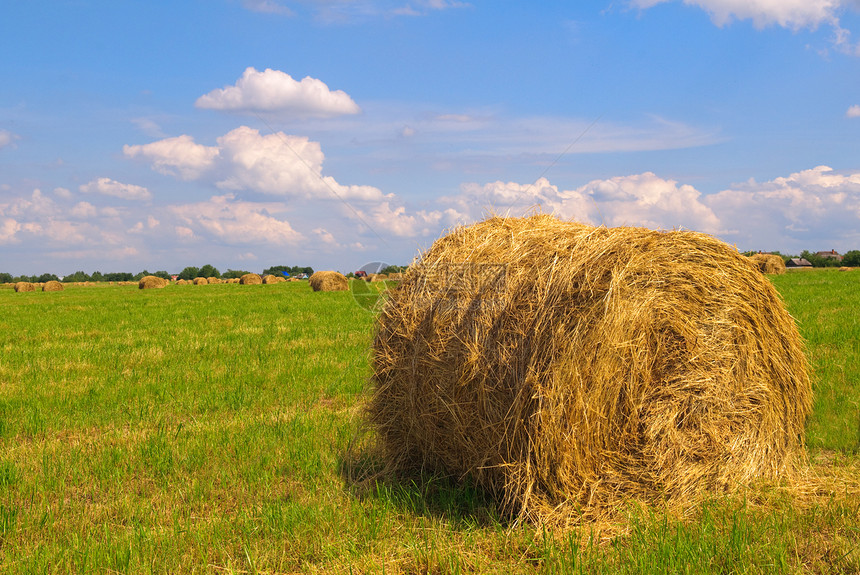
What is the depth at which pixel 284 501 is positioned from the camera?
534 centimetres

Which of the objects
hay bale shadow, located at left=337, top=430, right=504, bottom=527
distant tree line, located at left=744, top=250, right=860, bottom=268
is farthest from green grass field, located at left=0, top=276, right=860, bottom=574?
distant tree line, located at left=744, top=250, right=860, bottom=268

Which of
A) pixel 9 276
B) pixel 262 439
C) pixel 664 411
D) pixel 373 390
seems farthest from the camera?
pixel 9 276

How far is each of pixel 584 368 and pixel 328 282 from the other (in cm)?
2803

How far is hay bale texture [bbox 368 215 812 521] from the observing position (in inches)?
188

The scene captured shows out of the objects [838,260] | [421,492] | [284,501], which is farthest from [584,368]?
[838,260]

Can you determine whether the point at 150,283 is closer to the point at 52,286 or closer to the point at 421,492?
the point at 52,286

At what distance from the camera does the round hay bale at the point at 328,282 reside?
3191cm

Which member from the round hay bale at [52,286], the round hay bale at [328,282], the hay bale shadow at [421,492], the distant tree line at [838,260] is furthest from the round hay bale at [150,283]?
the distant tree line at [838,260]

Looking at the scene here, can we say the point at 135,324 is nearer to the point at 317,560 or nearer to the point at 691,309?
the point at 317,560

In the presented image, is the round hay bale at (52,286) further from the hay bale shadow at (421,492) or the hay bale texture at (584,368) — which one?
the hay bale texture at (584,368)

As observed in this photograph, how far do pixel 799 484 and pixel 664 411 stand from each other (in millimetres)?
1598

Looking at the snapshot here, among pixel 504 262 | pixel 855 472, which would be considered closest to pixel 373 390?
pixel 504 262

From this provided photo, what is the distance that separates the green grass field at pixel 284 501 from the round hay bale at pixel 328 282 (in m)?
21.6

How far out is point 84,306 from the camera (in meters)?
24.2
